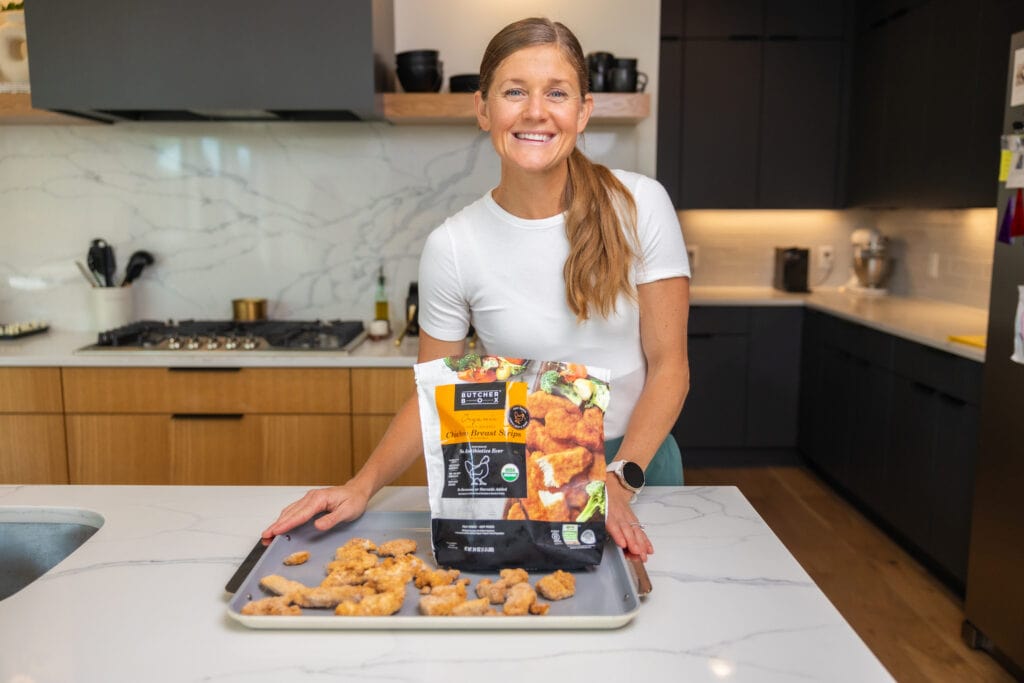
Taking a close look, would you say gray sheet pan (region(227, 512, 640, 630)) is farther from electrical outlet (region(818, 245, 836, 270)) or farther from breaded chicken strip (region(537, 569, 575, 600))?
electrical outlet (region(818, 245, 836, 270))

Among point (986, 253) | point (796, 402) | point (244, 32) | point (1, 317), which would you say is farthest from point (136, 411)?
point (986, 253)

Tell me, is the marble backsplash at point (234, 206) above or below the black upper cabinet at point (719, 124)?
below

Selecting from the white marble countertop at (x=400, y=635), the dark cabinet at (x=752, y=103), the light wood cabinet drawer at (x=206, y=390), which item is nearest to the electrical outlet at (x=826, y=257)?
the dark cabinet at (x=752, y=103)

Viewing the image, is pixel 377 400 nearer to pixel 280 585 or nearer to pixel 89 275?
pixel 89 275

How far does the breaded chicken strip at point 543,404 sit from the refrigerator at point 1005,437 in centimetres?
174

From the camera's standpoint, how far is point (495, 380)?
114 cm

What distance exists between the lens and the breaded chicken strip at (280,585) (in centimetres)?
106

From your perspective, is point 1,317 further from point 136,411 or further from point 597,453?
point 597,453

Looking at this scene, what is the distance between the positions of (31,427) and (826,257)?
375 centimetres

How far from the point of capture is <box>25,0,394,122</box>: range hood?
2.90 m

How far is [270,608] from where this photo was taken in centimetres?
101

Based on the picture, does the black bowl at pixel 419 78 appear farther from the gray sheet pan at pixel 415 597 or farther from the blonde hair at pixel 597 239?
the gray sheet pan at pixel 415 597

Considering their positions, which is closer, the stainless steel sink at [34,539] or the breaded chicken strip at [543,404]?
the breaded chicken strip at [543,404]

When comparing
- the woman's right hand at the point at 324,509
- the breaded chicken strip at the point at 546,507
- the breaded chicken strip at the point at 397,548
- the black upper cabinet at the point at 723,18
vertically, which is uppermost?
the black upper cabinet at the point at 723,18
